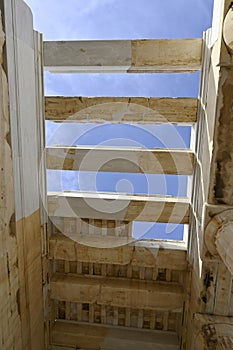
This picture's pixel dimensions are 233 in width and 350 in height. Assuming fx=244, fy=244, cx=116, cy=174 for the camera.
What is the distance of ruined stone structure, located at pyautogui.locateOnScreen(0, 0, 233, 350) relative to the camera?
3.20 m

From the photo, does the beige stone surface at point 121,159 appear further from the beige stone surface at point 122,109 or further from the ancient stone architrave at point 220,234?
the ancient stone architrave at point 220,234

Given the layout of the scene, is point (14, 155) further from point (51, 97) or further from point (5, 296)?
point (5, 296)

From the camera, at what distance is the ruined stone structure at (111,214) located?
10.5 ft

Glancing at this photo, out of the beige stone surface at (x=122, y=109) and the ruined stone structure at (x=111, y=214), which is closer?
the ruined stone structure at (x=111, y=214)

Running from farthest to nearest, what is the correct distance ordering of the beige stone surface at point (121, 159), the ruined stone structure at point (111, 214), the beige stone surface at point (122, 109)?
1. the beige stone surface at point (121, 159)
2. the beige stone surface at point (122, 109)
3. the ruined stone structure at point (111, 214)

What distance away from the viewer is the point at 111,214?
180 inches

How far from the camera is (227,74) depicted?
3.00 m

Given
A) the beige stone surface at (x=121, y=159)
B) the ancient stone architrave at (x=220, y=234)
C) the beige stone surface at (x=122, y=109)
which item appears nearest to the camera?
the ancient stone architrave at (x=220, y=234)

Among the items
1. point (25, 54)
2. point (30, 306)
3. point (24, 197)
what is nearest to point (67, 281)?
point (30, 306)

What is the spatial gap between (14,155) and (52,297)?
3.04m

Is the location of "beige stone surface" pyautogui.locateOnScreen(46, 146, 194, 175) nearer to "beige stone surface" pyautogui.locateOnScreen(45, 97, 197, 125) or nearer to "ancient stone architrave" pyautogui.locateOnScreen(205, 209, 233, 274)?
"beige stone surface" pyautogui.locateOnScreen(45, 97, 197, 125)

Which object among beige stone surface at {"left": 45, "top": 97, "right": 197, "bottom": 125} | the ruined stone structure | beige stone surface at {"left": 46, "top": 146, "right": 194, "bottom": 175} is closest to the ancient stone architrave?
the ruined stone structure

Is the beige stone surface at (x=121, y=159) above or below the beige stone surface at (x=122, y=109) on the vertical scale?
below

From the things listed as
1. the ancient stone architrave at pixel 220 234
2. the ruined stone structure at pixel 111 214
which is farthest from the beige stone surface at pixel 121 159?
the ancient stone architrave at pixel 220 234
